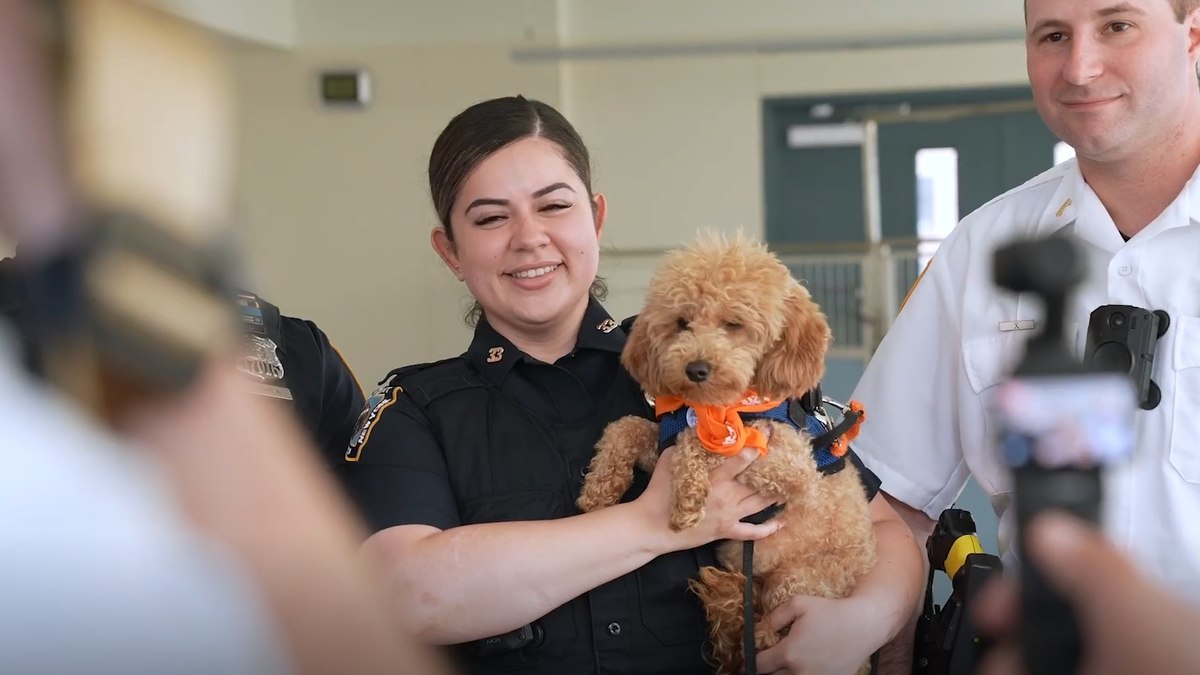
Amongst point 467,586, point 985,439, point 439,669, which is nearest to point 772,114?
point 985,439

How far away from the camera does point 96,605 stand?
1.33ft

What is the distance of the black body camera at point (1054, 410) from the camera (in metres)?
0.43

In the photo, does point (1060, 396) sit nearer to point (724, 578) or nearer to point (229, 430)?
point (229, 430)

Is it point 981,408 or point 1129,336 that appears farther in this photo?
point 981,408

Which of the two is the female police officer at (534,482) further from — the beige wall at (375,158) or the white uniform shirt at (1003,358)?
the beige wall at (375,158)

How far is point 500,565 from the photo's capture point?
152 centimetres

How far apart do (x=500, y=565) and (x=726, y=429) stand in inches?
17.0

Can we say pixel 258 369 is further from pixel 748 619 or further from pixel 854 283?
pixel 854 283

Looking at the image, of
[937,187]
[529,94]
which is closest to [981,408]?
[529,94]

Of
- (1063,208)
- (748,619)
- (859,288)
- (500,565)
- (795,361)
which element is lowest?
(748,619)

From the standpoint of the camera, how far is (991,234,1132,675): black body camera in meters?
0.43

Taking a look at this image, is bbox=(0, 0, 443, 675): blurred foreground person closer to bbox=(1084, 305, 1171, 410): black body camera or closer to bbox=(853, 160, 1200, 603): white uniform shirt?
bbox=(1084, 305, 1171, 410): black body camera

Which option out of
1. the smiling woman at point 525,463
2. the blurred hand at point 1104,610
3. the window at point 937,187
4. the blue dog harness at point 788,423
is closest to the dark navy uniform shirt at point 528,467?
the smiling woman at point 525,463

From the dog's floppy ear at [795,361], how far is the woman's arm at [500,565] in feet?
1.11
